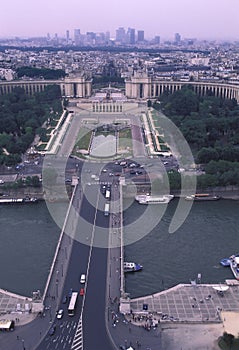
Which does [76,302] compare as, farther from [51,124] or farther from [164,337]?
[51,124]

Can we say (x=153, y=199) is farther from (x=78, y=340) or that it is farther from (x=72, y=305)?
(x=78, y=340)

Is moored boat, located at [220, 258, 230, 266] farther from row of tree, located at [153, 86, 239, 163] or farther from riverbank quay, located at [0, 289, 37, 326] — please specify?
row of tree, located at [153, 86, 239, 163]

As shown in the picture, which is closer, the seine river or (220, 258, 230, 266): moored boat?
the seine river

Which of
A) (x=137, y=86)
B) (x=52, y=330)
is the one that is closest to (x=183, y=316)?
(x=52, y=330)

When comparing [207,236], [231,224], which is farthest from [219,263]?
[231,224]

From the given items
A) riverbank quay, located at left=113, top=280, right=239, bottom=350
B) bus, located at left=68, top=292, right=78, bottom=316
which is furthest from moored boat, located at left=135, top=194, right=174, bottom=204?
bus, located at left=68, top=292, right=78, bottom=316

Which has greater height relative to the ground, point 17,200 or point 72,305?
point 17,200

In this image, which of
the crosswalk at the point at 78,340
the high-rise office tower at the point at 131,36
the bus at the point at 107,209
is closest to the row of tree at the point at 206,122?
the bus at the point at 107,209

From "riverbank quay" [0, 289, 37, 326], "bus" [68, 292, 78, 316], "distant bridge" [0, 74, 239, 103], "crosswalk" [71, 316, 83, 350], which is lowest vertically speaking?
"crosswalk" [71, 316, 83, 350]

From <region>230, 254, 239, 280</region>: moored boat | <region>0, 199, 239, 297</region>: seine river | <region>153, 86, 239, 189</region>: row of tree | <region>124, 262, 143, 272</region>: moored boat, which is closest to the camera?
<region>0, 199, 239, 297</region>: seine river

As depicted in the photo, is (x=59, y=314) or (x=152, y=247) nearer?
(x=59, y=314)
